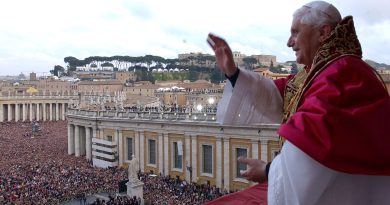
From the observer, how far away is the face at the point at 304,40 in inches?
117

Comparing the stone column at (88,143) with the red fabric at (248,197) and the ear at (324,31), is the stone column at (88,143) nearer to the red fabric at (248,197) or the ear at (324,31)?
the red fabric at (248,197)

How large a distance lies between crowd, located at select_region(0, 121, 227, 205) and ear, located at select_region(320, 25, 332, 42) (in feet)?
64.0

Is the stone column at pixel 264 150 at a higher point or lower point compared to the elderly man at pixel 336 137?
lower

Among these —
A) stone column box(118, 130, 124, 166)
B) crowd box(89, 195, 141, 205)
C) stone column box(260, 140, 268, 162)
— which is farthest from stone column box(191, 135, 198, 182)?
stone column box(118, 130, 124, 166)

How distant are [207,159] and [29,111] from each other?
A: 2460 inches

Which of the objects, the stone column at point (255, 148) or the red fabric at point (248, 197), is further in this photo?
the stone column at point (255, 148)

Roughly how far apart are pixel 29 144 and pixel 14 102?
141 ft

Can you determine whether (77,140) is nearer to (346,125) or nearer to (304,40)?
(304,40)

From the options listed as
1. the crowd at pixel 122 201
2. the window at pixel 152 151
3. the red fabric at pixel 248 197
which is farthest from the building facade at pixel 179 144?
the red fabric at pixel 248 197

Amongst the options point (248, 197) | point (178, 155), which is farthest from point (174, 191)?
point (248, 197)

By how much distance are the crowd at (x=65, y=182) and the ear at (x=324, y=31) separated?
19.5m

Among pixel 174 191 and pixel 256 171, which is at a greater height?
pixel 256 171

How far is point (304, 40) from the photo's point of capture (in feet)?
9.88

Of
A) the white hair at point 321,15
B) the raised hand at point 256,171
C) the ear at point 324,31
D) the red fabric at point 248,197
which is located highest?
the white hair at point 321,15
